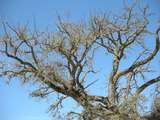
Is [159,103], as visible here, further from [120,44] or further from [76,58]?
[76,58]

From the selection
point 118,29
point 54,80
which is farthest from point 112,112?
point 118,29

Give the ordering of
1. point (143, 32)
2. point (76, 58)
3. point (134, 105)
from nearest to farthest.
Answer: point (134, 105), point (76, 58), point (143, 32)

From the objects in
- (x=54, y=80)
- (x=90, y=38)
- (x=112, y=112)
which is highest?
(x=90, y=38)

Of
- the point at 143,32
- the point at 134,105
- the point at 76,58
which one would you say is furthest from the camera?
the point at 143,32

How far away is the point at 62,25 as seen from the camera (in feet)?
79.1

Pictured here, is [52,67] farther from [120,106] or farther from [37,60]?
[120,106]

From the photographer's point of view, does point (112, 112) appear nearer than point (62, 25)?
Yes

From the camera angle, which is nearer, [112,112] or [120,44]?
[112,112]

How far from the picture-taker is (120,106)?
2239cm

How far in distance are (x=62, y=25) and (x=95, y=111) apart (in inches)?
195

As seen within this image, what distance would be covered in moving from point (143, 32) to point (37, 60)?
6091mm

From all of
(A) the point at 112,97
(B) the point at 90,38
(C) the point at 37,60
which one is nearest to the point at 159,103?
(A) the point at 112,97

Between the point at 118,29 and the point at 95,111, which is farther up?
the point at 118,29

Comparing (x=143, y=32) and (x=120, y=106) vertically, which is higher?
(x=143, y=32)
